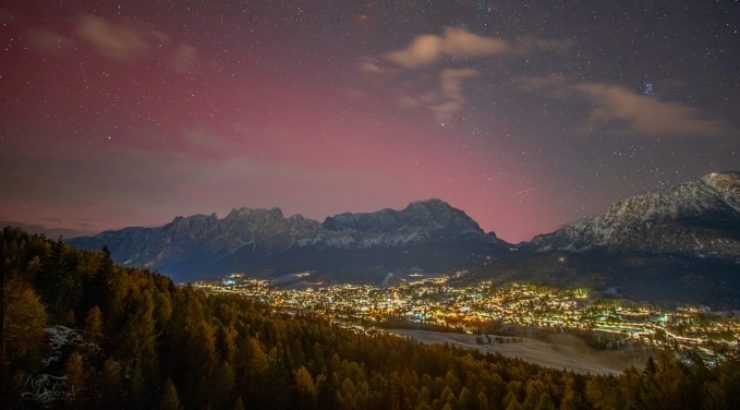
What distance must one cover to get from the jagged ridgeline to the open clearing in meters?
34.7

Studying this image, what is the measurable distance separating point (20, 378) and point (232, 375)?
112 feet

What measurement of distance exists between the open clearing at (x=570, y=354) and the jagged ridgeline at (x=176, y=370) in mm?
34667

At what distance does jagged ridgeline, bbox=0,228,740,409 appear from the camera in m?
59.5

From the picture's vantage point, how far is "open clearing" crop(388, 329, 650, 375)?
6097 inches

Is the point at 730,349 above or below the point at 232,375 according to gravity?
below

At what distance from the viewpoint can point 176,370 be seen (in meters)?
85.9

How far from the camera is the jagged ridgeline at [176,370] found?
59469 mm

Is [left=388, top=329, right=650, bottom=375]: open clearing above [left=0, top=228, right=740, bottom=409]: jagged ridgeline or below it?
below

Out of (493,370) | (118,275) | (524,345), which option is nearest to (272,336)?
(118,275)

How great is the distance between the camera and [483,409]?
86625 millimetres

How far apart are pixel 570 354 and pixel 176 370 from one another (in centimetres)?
15015

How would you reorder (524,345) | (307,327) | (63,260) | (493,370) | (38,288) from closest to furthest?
(38,288) < (63,260) < (493,370) < (307,327) < (524,345)

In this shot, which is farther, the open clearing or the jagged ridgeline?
the open clearing

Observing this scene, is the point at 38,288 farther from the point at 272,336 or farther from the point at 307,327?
the point at 307,327
